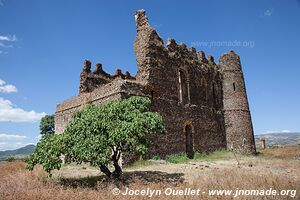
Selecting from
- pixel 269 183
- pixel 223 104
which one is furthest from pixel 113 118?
pixel 223 104

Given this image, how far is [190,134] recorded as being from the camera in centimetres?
2009

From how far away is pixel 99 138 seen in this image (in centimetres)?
951

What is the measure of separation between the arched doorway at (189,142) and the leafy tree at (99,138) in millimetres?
9235

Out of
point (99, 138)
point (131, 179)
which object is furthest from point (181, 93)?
point (99, 138)

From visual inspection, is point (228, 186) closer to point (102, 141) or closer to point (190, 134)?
point (102, 141)

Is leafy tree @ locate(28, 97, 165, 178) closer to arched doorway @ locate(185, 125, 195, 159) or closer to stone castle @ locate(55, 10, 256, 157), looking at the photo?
stone castle @ locate(55, 10, 256, 157)

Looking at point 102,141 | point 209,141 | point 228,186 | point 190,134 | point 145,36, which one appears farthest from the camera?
point 209,141

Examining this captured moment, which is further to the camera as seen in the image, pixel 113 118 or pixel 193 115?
pixel 193 115

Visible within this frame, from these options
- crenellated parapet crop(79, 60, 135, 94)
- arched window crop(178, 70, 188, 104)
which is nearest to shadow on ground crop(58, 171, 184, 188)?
arched window crop(178, 70, 188, 104)

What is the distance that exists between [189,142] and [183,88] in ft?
13.1

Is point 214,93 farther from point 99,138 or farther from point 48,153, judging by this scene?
point 48,153

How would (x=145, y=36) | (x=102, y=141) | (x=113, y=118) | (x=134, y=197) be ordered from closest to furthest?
(x=134, y=197), (x=102, y=141), (x=113, y=118), (x=145, y=36)

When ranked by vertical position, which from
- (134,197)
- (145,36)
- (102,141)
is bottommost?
(134,197)

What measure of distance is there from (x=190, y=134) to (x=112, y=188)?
12146 millimetres
